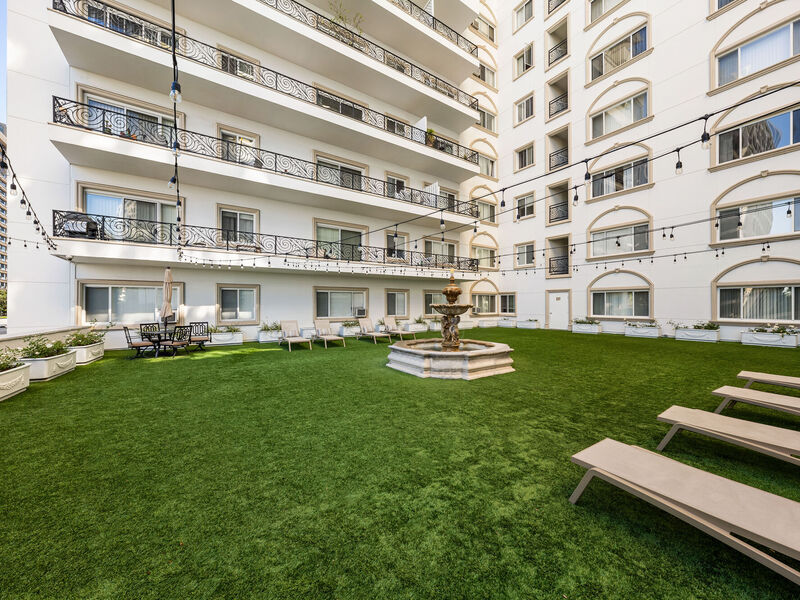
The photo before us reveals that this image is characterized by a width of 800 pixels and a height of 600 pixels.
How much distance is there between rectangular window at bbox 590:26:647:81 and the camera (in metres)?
14.5

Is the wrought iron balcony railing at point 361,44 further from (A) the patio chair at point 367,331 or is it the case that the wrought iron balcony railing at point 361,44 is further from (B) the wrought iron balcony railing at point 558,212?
(A) the patio chair at point 367,331

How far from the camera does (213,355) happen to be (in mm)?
9523

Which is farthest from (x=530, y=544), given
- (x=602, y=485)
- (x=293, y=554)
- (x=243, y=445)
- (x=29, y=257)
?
(x=29, y=257)

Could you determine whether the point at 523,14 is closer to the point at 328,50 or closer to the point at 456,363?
the point at 328,50

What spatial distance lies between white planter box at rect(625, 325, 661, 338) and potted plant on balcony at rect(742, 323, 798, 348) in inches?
99.3

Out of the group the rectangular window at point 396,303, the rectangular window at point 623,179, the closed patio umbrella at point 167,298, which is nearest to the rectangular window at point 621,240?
the rectangular window at point 623,179

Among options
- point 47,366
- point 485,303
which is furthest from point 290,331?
point 485,303

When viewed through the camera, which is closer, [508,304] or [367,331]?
[367,331]

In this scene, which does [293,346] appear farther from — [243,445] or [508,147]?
[508,147]

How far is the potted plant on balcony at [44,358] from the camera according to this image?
6383 mm

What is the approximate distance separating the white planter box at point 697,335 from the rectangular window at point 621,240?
155 inches

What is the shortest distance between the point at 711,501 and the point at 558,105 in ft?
69.5

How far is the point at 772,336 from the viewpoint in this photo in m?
10.6

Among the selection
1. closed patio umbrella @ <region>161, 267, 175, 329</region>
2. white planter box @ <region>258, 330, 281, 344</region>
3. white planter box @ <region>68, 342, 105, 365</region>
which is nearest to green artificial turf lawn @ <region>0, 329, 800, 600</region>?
white planter box @ <region>68, 342, 105, 365</region>
